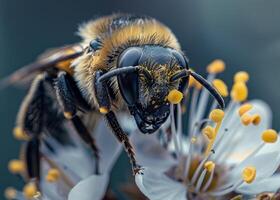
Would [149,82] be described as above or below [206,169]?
above

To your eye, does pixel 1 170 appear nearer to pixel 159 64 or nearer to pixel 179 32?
pixel 179 32

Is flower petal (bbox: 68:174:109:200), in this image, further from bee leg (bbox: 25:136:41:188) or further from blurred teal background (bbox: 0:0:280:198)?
blurred teal background (bbox: 0:0:280:198)

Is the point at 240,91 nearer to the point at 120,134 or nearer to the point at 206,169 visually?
the point at 206,169

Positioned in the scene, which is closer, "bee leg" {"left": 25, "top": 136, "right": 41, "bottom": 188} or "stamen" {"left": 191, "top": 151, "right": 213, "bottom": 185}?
"stamen" {"left": 191, "top": 151, "right": 213, "bottom": 185}

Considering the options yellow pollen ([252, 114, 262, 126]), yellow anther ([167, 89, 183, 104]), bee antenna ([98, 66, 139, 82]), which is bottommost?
yellow pollen ([252, 114, 262, 126])

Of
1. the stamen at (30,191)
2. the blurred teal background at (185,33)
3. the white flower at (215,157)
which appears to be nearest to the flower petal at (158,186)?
the white flower at (215,157)

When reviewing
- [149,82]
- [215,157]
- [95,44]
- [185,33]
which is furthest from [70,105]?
[185,33]

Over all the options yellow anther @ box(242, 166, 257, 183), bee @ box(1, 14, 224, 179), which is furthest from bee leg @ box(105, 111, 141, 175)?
yellow anther @ box(242, 166, 257, 183)
